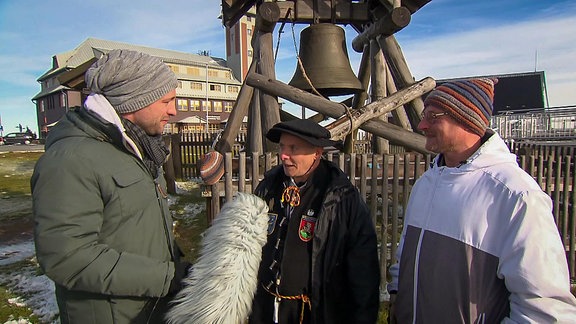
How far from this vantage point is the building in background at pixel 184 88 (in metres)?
43.4

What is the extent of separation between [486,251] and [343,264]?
2.54 ft

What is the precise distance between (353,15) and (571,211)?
3864 mm

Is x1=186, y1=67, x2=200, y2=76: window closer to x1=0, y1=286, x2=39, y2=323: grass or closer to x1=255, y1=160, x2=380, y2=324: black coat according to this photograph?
x1=0, y1=286, x2=39, y2=323: grass

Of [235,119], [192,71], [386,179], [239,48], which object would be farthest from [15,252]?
[239,48]

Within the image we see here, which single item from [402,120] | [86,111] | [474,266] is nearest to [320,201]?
[474,266]

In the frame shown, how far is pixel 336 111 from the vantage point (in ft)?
13.4

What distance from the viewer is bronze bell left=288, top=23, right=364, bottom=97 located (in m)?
4.45

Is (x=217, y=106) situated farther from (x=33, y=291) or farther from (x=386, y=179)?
(x=386, y=179)

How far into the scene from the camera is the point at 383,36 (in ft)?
16.5

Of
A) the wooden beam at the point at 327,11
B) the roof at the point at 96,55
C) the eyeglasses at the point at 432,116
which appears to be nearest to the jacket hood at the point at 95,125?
the eyeglasses at the point at 432,116

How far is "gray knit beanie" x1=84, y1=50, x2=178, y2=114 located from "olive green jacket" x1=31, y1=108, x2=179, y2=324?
5.5 inches

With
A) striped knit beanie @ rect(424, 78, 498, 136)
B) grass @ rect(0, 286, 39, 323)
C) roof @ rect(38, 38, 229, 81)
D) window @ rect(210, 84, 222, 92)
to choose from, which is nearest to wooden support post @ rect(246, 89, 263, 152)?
grass @ rect(0, 286, 39, 323)

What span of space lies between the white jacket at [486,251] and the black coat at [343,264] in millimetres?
233

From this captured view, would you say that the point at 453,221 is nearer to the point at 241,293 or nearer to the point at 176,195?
the point at 241,293
